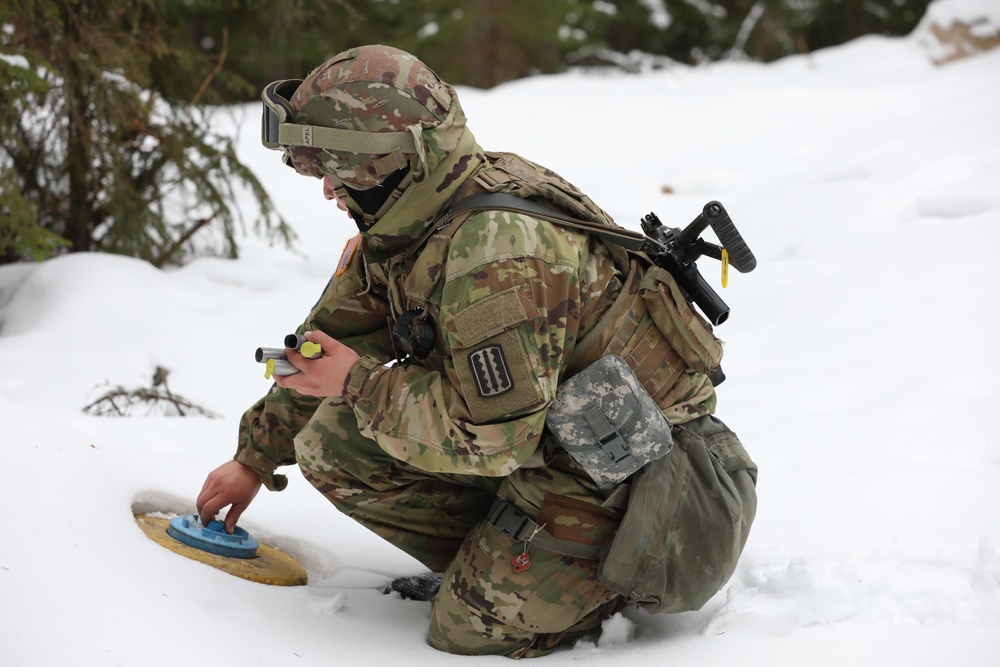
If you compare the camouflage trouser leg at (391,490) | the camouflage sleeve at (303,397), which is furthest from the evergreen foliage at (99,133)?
the camouflage trouser leg at (391,490)

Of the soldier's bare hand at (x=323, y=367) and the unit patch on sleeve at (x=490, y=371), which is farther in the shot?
the soldier's bare hand at (x=323, y=367)

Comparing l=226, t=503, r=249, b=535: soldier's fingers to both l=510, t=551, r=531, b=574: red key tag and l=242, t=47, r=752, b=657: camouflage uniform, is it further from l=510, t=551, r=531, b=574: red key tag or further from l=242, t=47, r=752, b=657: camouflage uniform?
l=510, t=551, r=531, b=574: red key tag

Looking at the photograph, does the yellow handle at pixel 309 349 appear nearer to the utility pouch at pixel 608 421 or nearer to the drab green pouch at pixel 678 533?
the utility pouch at pixel 608 421

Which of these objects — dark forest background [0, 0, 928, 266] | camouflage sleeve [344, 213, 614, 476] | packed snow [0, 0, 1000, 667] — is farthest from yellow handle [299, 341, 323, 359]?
dark forest background [0, 0, 928, 266]

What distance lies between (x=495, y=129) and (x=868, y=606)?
227 inches

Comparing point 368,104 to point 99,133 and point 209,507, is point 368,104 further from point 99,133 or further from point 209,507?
point 99,133

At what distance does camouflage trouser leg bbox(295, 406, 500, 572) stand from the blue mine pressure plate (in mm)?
242

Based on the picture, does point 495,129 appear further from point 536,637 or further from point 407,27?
point 407,27

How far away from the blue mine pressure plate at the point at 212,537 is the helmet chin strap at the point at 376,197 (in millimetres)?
885

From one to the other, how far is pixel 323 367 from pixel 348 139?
0.51m

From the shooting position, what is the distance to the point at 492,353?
2.04 m

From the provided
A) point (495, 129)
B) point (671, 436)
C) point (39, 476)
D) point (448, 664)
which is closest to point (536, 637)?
point (448, 664)

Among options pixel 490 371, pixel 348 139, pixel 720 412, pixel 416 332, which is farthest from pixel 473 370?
pixel 720 412

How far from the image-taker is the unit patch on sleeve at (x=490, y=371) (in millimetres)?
2043
